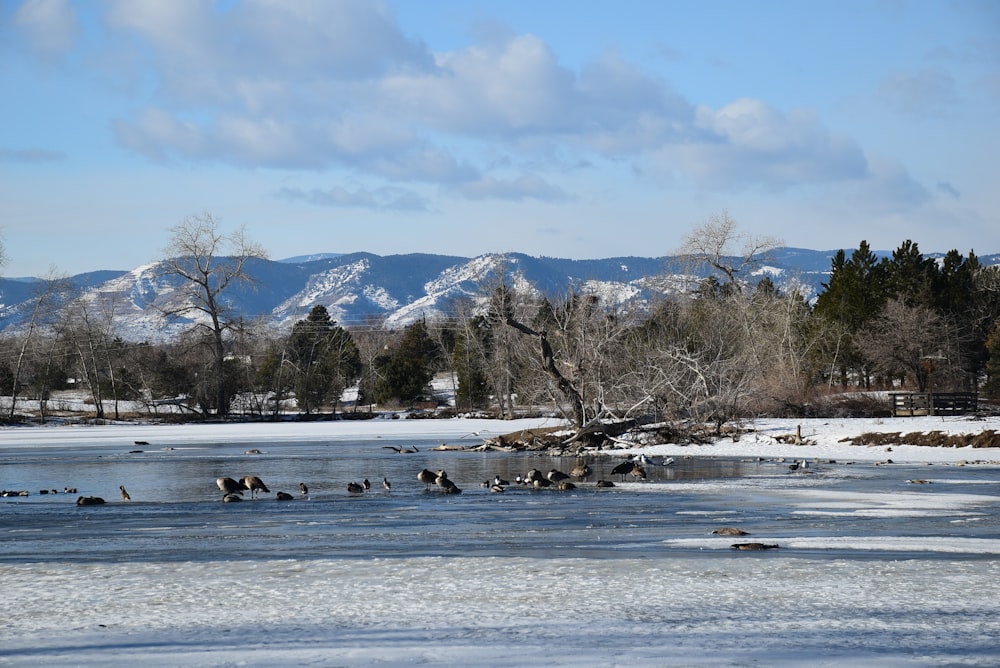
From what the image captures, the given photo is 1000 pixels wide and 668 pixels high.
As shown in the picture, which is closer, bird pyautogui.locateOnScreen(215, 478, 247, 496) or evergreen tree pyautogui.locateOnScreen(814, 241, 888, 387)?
bird pyautogui.locateOnScreen(215, 478, 247, 496)

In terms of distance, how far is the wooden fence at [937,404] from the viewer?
145 ft

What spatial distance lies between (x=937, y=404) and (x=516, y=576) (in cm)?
3644

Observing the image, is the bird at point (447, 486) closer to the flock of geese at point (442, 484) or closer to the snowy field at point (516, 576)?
the flock of geese at point (442, 484)

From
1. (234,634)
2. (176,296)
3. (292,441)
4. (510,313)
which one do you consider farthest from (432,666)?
(176,296)

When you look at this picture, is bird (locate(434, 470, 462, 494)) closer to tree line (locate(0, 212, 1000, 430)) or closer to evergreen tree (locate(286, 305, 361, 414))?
tree line (locate(0, 212, 1000, 430))

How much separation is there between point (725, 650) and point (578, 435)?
30964 millimetres

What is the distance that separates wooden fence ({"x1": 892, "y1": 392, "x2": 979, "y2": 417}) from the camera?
145 feet

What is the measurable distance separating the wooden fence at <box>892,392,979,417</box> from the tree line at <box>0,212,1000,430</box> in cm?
209

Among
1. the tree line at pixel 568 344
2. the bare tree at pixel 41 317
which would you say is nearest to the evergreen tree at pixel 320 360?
the tree line at pixel 568 344

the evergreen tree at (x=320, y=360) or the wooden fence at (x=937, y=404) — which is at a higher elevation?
the evergreen tree at (x=320, y=360)

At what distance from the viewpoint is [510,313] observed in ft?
244

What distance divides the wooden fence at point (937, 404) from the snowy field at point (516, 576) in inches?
727

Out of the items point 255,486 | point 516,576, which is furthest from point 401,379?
point 516,576

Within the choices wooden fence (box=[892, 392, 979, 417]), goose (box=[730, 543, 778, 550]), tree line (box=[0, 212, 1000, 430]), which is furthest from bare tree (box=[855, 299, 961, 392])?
goose (box=[730, 543, 778, 550])
